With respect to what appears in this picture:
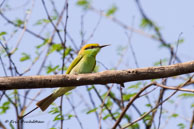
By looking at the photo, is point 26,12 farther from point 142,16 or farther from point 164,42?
point 164,42

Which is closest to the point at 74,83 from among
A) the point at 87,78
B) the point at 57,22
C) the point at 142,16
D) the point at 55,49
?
the point at 87,78

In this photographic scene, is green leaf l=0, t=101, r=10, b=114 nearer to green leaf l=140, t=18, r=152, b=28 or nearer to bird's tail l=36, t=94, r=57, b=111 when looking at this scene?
bird's tail l=36, t=94, r=57, b=111

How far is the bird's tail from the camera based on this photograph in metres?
3.65

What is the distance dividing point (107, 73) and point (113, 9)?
359 cm

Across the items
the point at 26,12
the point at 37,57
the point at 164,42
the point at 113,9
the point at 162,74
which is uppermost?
the point at 113,9

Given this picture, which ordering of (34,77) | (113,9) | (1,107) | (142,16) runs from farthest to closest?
(113,9), (142,16), (1,107), (34,77)

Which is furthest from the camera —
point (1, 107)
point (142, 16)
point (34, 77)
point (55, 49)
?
point (142, 16)

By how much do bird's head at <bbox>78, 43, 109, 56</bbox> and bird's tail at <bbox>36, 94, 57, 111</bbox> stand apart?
0.92 m

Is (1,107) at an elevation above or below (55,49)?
below

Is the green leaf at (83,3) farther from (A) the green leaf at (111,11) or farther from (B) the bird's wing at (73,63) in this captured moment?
(B) the bird's wing at (73,63)

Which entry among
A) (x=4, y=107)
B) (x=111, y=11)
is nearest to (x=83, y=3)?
(x=111, y=11)

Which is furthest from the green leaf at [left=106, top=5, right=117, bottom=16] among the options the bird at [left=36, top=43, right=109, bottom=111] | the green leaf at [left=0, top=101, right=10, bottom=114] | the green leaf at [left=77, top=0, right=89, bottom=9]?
the green leaf at [left=0, top=101, right=10, bottom=114]

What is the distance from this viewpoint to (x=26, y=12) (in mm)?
4840

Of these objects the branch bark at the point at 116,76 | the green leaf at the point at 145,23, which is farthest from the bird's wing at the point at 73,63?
the green leaf at the point at 145,23
